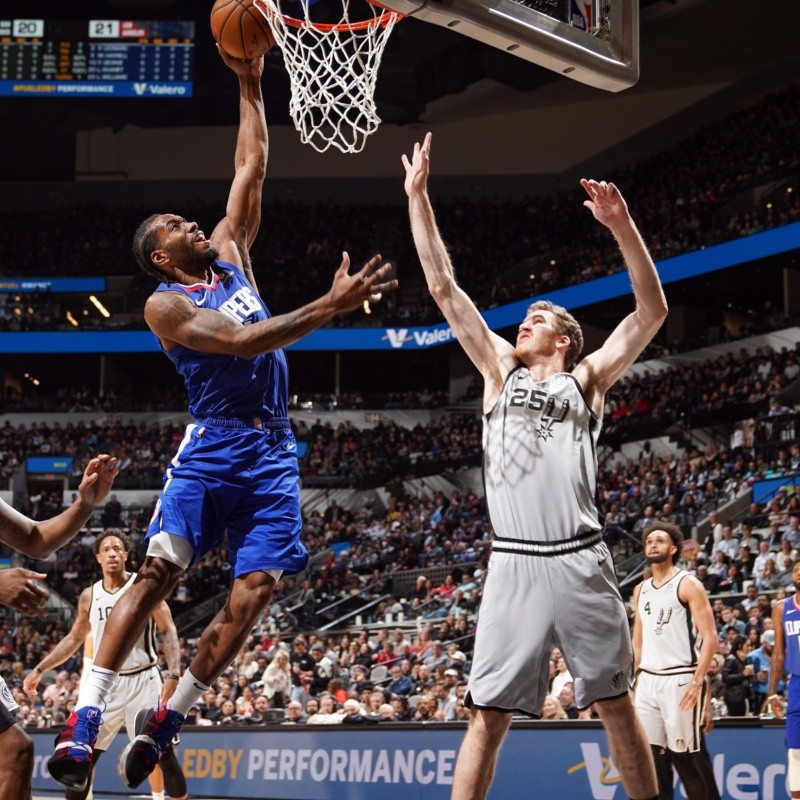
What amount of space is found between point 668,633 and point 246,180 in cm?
423

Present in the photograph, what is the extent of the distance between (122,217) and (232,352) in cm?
3149

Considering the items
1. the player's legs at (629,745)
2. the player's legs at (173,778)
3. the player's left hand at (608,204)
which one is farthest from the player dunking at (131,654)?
the player's left hand at (608,204)

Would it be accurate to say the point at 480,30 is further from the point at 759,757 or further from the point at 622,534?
the point at 622,534

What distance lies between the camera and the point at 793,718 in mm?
7297

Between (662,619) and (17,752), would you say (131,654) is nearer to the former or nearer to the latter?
(662,619)

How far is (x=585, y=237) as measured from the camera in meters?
29.4

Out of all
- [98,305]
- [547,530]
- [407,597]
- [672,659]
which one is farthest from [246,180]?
[98,305]

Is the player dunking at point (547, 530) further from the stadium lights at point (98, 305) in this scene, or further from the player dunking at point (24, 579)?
the stadium lights at point (98, 305)

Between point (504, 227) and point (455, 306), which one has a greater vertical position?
point (504, 227)

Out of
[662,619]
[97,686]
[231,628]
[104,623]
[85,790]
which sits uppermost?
[231,628]

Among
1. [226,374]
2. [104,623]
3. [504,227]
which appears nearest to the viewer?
[226,374]

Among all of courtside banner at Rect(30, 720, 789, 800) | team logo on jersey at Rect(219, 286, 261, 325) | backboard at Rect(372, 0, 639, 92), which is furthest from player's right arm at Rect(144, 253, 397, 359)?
courtside banner at Rect(30, 720, 789, 800)

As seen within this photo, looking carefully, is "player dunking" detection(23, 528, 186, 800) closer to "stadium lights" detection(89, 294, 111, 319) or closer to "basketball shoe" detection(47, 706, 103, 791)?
"basketball shoe" detection(47, 706, 103, 791)

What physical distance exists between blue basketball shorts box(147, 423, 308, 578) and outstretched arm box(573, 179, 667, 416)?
137 centimetres
